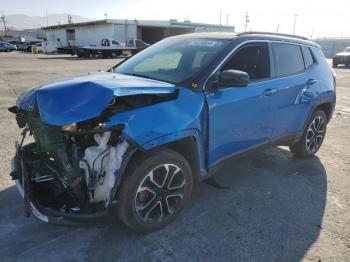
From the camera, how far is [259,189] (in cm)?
442

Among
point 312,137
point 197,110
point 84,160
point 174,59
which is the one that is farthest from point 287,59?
point 84,160

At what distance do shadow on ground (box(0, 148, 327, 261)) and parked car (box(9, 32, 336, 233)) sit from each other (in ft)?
0.83

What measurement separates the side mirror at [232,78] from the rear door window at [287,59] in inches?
45.2

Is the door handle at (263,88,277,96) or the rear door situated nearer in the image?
the door handle at (263,88,277,96)

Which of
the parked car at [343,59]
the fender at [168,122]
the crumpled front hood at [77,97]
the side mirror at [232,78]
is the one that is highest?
the side mirror at [232,78]

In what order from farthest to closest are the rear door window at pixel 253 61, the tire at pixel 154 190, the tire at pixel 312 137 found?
the tire at pixel 312 137, the rear door window at pixel 253 61, the tire at pixel 154 190

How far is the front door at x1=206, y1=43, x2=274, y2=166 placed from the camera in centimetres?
360

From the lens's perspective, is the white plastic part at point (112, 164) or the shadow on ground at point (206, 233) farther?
the shadow on ground at point (206, 233)

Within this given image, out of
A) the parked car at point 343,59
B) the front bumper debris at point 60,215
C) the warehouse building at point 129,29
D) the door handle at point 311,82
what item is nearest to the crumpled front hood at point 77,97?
the front bumper debris at point 60,215

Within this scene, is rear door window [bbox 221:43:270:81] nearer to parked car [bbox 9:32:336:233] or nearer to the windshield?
parked car [bbox 9:32:336:233]

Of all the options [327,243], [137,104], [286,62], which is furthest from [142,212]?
[286,62]

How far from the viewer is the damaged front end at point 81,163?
287 centimetres

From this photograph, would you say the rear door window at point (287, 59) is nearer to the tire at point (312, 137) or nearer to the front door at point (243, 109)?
the front door at point (243, 109)

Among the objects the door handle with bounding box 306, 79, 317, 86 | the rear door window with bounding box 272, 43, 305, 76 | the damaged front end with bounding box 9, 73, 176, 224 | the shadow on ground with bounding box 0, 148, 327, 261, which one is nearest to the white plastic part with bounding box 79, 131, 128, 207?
the damaged front end with bounding box 9, 73, 176, 224
